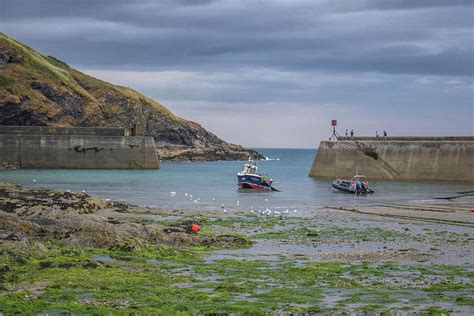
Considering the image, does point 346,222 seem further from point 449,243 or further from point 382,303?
point 382,303

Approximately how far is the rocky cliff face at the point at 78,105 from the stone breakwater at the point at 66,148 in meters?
7.50

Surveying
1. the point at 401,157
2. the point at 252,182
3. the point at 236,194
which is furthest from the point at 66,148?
the point at 236,194

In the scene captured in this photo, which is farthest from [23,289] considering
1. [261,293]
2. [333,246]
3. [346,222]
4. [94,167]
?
[94,167]

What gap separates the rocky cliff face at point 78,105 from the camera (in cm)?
11606

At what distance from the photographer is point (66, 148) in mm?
95125

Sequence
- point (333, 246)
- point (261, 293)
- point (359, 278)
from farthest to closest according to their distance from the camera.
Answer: point (333, 246) → point (359, 278) → point (261, 293)

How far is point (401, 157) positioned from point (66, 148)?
42.3 meters

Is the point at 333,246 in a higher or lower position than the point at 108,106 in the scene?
lower

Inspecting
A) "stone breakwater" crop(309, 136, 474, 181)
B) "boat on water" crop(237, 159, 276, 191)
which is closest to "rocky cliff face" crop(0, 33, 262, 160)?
"stone breakwater" crop(309, 136, 474, 181)

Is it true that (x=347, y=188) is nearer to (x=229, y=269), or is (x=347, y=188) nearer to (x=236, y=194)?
(x=236, y=194)

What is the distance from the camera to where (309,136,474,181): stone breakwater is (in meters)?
72.9

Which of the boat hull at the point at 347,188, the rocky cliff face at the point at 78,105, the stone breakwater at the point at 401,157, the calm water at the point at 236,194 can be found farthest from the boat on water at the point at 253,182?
the rocky cliff face at the point at 78,105

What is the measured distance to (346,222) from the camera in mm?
34781

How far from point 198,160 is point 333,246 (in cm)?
13747
